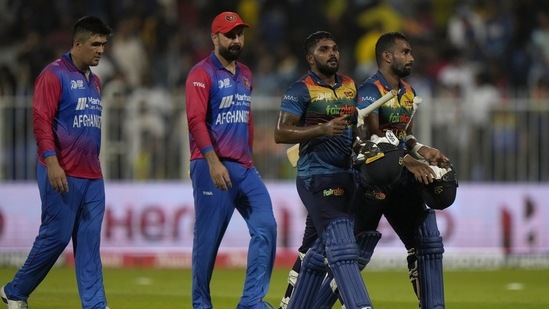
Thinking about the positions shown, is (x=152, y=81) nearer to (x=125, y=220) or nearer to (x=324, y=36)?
(x=125, y=220)

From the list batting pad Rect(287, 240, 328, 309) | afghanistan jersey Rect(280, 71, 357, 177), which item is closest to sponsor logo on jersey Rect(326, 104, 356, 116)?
afghanistan jersey Rect(280, 71, 357, 177)

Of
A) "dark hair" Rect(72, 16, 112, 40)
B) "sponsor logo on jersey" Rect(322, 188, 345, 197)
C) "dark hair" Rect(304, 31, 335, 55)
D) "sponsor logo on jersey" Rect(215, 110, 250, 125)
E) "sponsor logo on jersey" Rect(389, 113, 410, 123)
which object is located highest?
"dark hair" Rect(72, 16, 112, 40)

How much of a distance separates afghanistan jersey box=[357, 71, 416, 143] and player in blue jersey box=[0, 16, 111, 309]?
2465mm

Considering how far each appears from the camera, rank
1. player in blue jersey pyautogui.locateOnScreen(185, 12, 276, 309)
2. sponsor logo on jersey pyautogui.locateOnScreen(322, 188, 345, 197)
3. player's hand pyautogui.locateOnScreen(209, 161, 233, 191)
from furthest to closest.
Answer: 1. player in blue jersey pyautogui.locateOnScreen(185, 12, 276, 309)
2. player's hand pyautogui.locateOnScreen(209, 161, 233, 191)
3. sponsor logo on jersey pyautogui.locateOnScreen(322, 188, 345, 197)

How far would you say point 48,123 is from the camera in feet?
35.5

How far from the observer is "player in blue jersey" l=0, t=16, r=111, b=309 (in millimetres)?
10805

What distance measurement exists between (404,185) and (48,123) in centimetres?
311

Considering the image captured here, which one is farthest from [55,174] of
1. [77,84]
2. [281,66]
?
[281,66]

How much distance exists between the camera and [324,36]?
408 inches

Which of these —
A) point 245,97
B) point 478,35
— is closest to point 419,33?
point 478,35

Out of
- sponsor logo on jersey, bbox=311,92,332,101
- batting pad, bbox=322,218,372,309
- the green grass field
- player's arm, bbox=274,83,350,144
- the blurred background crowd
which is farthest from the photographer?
the blurred background crowd

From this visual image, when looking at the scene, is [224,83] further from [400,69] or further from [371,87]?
[400,69]

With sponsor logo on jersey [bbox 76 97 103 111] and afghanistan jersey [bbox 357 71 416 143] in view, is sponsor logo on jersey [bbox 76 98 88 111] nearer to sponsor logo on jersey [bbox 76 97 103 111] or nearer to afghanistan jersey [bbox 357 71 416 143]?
sponsor logo on jersey [bbox 76 97 103 111]

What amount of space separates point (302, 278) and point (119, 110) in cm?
952
